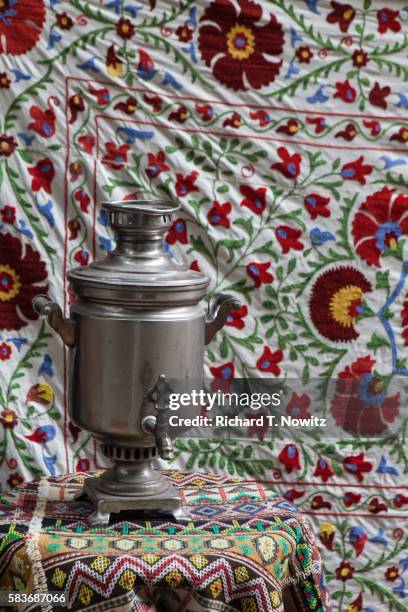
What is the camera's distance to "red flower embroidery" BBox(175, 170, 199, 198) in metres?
2.20

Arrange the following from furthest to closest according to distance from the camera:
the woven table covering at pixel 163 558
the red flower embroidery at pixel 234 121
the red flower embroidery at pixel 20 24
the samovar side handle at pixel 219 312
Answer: the red flower embroidery at pixel 234 121, the red flower embroidery at pixel 20 24, the samovar side handle at pixel 219 312, the woven table covering at pixel 163 558

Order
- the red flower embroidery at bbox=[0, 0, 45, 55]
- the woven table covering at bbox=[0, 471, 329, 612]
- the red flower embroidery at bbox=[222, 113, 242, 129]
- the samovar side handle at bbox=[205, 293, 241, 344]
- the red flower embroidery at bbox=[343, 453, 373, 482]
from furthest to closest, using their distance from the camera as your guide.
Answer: the red flower embroidery at bbox=[343, 453, 373, 482]
the red flower embroidery at bbox=[222, 113, 242, 129]
the red flower embroidery at bbox=[0, 0, 45, 55]
the samovar side handle at bbox=[205, 293, 241, 344]
the woven table covering at bbox=[0, 471, 329, 612]

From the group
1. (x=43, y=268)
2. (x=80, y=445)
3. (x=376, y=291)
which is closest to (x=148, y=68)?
(x=43, y=268)

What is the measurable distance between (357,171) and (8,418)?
3.30ft

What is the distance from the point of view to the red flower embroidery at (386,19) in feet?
7.22

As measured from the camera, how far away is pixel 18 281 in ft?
7.14

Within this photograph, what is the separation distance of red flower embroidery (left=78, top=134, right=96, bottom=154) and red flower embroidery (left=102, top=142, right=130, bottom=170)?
0.04 meters

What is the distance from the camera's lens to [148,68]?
216cm

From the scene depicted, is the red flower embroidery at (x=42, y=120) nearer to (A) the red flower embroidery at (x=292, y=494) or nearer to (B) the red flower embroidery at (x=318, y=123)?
(B) the red flower embroidery at (x=318, y=123)

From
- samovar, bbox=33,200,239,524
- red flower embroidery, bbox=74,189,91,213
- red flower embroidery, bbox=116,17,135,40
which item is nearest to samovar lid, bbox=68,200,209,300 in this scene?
samovar, bbox=33,200,239,524

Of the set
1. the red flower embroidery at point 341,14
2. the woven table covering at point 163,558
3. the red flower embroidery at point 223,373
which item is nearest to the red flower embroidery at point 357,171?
the red flower embroidery at point 341,14

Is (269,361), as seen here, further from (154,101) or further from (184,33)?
(184,33)

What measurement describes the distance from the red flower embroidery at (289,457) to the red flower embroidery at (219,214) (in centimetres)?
56

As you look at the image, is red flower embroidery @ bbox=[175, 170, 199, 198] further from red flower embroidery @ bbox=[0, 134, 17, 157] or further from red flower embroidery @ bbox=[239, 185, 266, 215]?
red flower embroidery @ bbox=[0, 134, 17, 157]
